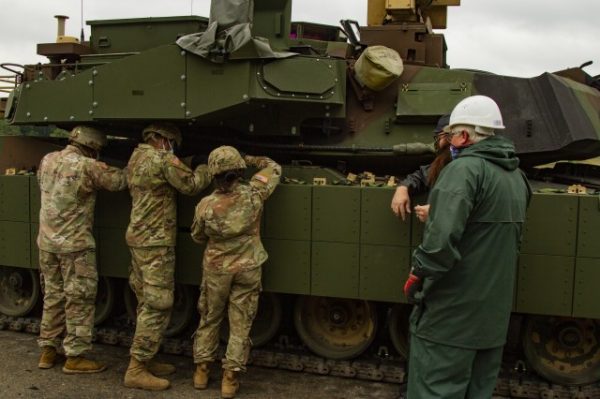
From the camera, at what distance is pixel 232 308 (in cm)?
579

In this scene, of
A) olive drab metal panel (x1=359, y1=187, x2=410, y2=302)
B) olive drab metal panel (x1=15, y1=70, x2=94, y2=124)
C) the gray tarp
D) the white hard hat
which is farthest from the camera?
olive drab metal panel (x1=15, y1=70, x2=94, y2=124)

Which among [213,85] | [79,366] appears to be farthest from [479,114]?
[79,366]

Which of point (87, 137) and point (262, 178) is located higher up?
point (87, 137)

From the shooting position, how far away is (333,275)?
6.21 m

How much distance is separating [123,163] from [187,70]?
57.4 inches

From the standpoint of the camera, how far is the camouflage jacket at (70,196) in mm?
6270

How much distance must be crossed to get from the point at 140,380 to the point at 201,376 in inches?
21.0

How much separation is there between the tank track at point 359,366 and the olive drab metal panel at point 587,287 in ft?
2.43

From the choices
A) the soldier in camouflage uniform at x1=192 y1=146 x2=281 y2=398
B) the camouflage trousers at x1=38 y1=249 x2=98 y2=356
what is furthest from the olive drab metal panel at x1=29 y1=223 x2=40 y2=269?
the soldier in camouflage uniform at x1=192 y1=146 x2=281 y2=398

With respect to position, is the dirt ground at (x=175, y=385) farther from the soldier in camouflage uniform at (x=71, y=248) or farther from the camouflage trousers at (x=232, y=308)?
the camouflage trousers at (x=232, y=308)

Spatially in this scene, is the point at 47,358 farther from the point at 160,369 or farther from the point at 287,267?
the point at 287,267

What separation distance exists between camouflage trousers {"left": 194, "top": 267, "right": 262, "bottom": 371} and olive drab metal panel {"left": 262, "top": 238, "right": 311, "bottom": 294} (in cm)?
52

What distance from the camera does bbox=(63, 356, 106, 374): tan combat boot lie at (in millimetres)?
6317

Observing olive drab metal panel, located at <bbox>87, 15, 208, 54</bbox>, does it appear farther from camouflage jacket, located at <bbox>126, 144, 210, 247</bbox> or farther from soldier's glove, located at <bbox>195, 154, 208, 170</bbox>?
camouflage jacket, located at <bbox>126, 144, 210, 247</bbox>
